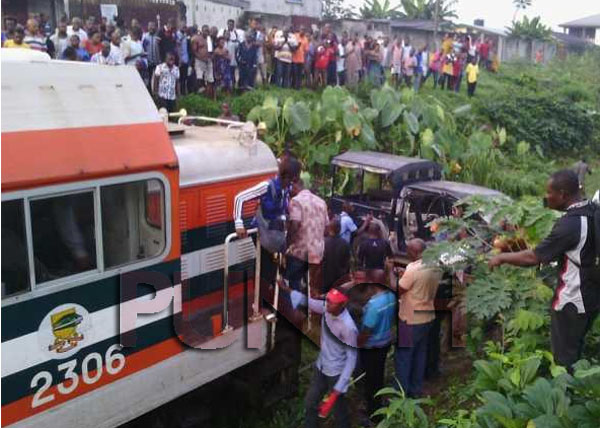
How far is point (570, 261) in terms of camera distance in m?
4.61

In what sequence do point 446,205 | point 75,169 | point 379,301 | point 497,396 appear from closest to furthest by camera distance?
point 497,396, point 75,169, point 379,301, point 446,205

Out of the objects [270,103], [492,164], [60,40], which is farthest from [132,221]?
[492,164]

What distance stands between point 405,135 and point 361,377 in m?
9.97

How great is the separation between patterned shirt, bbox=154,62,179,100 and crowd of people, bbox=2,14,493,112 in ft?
0.06

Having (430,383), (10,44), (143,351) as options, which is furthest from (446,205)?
(10,44)

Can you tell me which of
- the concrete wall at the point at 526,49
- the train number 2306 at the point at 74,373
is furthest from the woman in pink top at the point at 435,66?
the train number 2306 at the point at 74,373

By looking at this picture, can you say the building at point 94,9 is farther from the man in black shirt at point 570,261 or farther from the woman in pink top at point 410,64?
the man in black shirt at point 570,261

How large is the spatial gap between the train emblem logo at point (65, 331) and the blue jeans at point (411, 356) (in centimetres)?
284

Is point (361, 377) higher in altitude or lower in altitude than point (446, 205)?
lower

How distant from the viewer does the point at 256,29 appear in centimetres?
1619

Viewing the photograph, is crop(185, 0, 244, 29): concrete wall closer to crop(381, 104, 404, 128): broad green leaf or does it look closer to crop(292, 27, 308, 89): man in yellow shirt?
crop(292, 27, 308, 89): man in yellow shirt

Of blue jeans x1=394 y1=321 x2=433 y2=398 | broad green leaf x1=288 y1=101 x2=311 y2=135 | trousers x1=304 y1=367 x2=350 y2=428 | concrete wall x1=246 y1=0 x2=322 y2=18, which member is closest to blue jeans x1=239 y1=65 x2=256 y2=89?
broad green leaf x1=288 y1=101 x2=311 y2=135

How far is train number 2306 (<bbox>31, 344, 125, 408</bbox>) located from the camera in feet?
14.5

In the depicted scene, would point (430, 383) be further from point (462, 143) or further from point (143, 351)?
point (462, 143)
